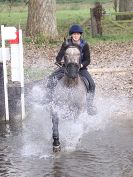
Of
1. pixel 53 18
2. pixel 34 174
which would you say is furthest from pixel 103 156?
pixel 53 18

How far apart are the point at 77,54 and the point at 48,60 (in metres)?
9.96

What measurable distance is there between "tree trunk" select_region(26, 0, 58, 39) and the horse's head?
1388cm

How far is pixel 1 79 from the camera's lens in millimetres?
11461

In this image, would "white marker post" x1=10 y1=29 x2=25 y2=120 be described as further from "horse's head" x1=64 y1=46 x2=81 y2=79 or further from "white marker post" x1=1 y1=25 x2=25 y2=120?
"horse's head" x1=64 y1=46 x2=81 y2=79

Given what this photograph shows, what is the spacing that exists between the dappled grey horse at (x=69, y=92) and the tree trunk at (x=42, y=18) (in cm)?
1391

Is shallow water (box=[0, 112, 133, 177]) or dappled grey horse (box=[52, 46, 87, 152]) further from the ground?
dappled grey horse (box=[52, 46, 87, 152])

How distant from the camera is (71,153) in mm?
8656

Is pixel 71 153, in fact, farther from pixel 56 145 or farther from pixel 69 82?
pixel 69 82

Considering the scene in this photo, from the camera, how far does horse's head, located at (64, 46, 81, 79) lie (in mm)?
8484

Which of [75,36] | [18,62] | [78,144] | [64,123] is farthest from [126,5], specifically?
[78,144]

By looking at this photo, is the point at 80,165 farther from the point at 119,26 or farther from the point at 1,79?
the point at 119,26

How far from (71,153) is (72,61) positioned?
1.48 meters

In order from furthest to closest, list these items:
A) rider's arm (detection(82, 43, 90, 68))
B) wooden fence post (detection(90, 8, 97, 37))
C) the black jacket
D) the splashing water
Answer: wooden fence post (detection(90, 8, 97, 37))
rider's arm (detection(82, 43, 90, 68))
the black jacket
the splashing water

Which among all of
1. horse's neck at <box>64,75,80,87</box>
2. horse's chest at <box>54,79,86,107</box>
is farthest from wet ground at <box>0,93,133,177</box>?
horse's neck at <box>64,75,80,87</box>
